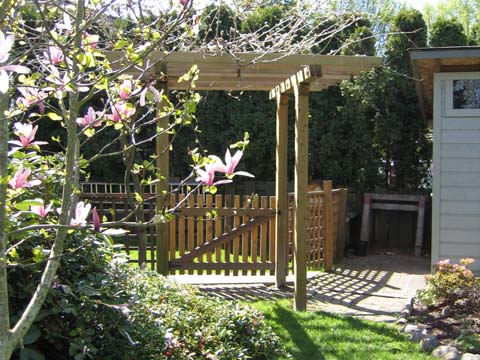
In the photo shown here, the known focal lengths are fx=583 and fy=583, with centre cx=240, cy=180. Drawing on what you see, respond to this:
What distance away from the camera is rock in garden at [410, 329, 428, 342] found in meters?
5.14

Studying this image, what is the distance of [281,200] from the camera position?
25.7 feet

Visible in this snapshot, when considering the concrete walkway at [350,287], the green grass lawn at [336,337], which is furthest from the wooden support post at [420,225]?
the green grass lawn at [336,337]

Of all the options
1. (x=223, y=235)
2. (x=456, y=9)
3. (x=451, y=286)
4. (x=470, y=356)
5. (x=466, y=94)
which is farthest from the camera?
(x=456, y=9)

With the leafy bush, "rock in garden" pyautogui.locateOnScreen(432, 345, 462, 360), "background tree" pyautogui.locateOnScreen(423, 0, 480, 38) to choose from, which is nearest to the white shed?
"rock in garden" pyautogui.locateOnScreen(432, 345, 462, 360)

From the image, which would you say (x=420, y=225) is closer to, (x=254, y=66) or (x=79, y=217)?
(x=254, y=66)

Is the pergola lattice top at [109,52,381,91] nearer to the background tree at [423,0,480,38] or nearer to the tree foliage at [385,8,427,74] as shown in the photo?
the tree foliage at [385,8,427,74]

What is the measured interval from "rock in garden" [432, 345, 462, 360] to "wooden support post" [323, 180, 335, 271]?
13.9 feet

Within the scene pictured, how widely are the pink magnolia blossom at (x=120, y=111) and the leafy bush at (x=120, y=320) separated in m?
0.56

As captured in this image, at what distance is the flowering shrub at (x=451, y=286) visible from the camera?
19.0ft

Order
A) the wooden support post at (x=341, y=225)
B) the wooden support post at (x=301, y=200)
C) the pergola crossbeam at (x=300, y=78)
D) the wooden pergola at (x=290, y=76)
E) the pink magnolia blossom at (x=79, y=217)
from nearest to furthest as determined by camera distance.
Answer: the pink magnolia blossom at (x=79, y=217)
the pergola crossbeam at (x=300, y=78)
the wooden pergola at (x=290, y=76)
the wooden support post at (x=301, y=200)
the wooden support post at (x=341, y=225)

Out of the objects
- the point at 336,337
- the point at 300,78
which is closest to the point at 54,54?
the point at 336,337

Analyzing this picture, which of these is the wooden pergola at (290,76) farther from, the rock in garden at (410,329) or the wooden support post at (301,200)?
the rock in garden at (410,329)

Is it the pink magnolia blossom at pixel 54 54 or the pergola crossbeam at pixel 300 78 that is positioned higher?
the pergola crossbeam at pixel 300 78

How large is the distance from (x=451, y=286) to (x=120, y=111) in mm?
4505
